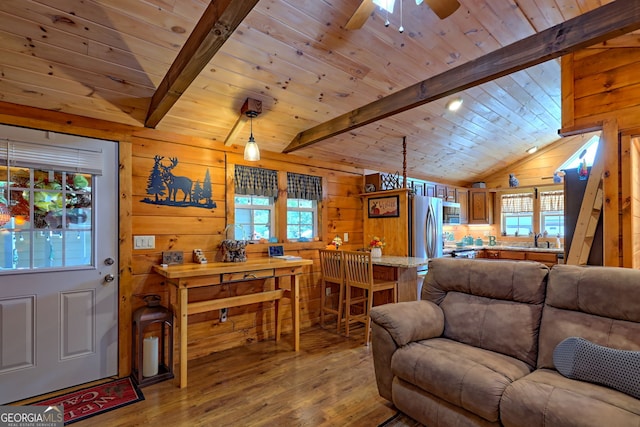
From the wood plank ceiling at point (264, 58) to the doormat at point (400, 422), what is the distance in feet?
8.97

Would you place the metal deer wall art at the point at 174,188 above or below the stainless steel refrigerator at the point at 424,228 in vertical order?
above

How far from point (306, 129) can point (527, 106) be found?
3310 millimetres

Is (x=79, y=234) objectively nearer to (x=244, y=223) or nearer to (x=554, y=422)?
(x=244, y=223)

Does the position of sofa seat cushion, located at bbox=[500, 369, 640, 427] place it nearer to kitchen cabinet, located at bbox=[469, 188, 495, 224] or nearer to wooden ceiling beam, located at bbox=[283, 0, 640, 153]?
wooden ceiling beam, located at bbox=[283, 0, 640, 153]

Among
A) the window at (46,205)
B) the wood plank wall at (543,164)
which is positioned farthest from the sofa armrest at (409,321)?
the wood plank wall at (543,164)

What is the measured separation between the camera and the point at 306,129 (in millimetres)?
3635

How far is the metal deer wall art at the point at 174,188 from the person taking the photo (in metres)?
3.02

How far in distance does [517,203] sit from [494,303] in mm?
5359

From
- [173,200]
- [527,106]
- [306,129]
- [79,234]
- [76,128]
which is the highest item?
[527,106]

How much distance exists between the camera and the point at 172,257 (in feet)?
10.0

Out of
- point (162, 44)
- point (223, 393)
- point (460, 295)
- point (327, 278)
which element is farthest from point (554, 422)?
point (162, 44)

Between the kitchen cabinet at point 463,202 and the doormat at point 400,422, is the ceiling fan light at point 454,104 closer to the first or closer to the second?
the kitchen cabinet at point 463,202

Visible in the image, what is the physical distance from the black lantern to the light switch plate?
13.1 inches

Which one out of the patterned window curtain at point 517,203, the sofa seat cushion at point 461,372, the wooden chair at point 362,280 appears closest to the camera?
the sofa seat cushion at point 461,372
